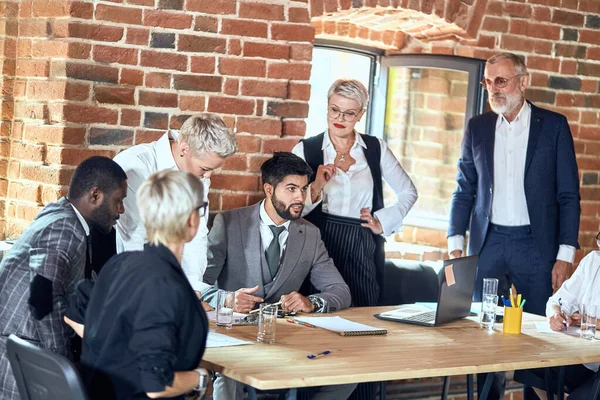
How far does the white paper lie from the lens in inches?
A: 123

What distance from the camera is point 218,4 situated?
14.3 feet

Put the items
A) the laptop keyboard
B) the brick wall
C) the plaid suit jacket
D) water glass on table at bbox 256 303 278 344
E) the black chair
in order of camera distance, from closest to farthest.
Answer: the black chair, the plaid suit jacket, water glass on table at bbox 256 303 278 344, the laptop keyboard, the brick wall

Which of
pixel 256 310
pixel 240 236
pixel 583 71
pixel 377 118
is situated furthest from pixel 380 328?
pixel 583 71

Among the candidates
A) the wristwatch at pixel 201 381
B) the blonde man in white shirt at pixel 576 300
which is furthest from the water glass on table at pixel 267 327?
the blonde man in white shirt at pixel 576 300

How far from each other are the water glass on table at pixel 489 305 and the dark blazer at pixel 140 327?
5.29 feet

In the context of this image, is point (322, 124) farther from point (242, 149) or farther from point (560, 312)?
point (560, 312)

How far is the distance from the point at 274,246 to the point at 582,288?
134 cm

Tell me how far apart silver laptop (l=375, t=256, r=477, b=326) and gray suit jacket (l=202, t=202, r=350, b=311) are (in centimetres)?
28

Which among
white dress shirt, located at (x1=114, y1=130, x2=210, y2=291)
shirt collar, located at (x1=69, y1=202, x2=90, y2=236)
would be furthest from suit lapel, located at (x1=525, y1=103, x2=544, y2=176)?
shirt collar, located at (x1=69, y1=202, x2=90, y2=236)

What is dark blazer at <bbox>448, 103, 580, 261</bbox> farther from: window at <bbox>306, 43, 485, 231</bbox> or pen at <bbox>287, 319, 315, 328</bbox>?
pen at <bbox>287, 319, 315, 328</bbox>

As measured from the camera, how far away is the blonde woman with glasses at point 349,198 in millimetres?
4352

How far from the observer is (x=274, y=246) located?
4.14m

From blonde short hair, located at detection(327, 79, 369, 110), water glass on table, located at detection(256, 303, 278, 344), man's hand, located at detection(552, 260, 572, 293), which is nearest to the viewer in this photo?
water glass on table, located at detection(256, 303, 278, 344)

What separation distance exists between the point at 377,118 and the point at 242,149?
54.6 inches
